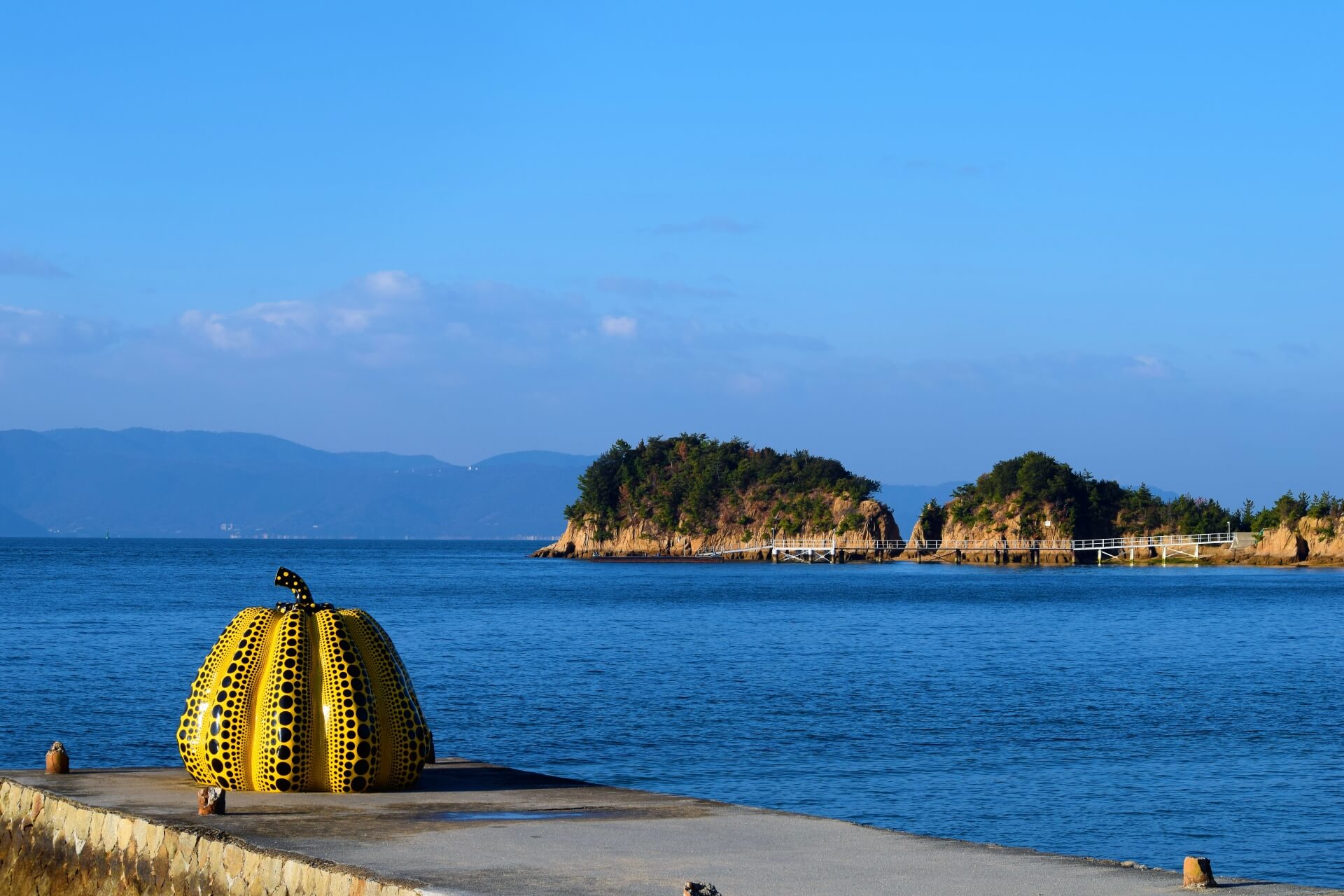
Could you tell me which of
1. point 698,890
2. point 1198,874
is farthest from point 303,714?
point 1198,874

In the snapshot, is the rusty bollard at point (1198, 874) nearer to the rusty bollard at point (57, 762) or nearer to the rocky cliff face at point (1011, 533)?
the rusty bollard at point (57, 762)

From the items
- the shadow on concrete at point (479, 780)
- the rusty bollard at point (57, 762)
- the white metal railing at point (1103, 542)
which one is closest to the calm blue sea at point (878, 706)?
the shadow on concrete at point (479, 780)

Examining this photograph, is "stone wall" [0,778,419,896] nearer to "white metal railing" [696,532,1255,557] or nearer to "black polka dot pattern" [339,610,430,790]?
"black polka dot pattern" [339,610,430,790]

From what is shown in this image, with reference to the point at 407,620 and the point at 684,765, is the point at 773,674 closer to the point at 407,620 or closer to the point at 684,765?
the point at 684,765

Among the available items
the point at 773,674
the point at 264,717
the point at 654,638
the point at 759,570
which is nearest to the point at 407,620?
the point at 654,638

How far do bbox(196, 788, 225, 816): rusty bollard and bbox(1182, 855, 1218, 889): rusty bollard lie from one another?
7919 mm

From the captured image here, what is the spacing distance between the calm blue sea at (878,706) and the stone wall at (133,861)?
11.3 metres

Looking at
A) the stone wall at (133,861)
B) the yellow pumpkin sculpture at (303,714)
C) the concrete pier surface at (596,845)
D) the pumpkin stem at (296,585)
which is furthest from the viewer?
the pumpkin stem at (296,585)

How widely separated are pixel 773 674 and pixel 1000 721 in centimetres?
1268

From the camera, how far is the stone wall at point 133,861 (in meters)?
12.1

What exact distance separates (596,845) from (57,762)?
21.6ft

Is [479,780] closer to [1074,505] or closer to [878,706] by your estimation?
[878,706]

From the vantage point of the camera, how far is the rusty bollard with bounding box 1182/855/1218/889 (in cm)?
1147

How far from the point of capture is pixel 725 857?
12.9 m
